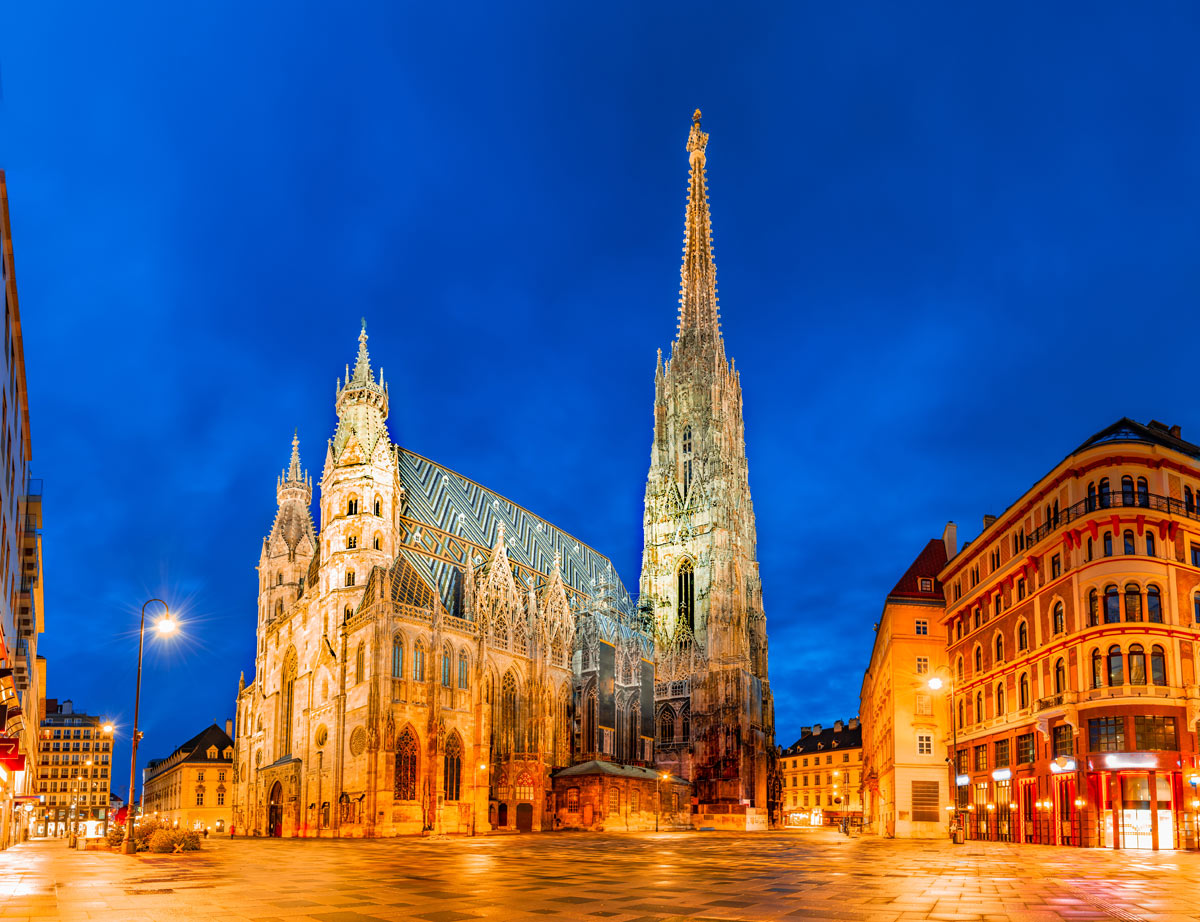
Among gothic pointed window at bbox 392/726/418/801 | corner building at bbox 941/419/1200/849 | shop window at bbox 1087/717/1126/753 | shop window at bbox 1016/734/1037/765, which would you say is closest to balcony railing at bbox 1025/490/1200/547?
corner building at bbox 941/419/1200/849

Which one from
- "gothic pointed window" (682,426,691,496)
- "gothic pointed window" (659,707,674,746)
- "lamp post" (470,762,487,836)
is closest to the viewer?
"lamp post" (470,762,487,836)

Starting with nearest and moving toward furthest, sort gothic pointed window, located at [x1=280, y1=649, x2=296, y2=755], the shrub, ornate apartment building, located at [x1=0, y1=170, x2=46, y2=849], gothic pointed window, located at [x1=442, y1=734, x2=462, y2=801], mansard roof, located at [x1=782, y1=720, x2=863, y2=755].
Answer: ornate apartment building, located at [x1=0, y1=170, x2=46, y2=849] → the shrub → gothic pointed window, located at [x1=442, y1=734, x2=462, y2=801] → gothic pointed window, located at [x1=280, y1=649, x2=296, y2=755] → mansard roof, located at [x1=782, y1=720, x2=863, y2=755]

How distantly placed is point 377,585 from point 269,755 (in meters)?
21.1

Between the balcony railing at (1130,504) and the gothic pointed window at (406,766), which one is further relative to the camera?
the gothic pointed window at (406,766)

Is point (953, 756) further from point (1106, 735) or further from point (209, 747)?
point (209, 747)

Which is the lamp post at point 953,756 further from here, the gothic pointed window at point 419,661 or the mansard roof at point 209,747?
the mansard roof at point 209,747

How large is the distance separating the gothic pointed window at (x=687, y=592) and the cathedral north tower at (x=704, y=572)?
0.11 metres

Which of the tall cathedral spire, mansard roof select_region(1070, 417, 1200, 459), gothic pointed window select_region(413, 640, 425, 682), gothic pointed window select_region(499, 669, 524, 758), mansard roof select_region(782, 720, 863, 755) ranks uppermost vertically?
the tall cathedral spire

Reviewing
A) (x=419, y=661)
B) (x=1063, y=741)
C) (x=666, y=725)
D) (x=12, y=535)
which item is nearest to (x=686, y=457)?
(x=666, y=725)

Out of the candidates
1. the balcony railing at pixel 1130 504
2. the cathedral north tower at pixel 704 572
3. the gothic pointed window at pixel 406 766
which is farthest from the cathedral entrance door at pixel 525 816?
the balcony railing at pixel 1130 504

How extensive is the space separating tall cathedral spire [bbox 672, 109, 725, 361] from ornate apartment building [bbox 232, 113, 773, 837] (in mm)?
404

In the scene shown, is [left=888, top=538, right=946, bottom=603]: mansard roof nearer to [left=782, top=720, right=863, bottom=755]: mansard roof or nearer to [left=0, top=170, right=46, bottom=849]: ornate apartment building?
[left=0, top=170, right=46, bottom=849]: ornate apartment building

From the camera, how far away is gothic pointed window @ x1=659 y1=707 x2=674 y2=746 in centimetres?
10038

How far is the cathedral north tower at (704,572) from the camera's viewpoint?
96.6 meters
